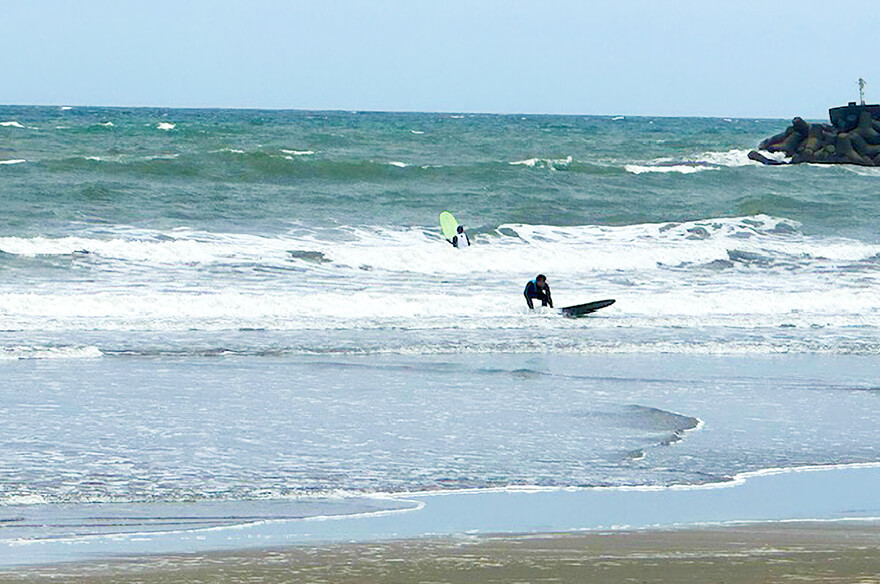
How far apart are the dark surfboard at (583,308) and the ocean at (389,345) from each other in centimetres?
26

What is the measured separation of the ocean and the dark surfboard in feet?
0.85

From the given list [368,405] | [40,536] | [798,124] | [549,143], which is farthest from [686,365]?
[549,143]

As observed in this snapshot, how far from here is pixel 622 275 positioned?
73.6 feet

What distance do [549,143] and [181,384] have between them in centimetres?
5761

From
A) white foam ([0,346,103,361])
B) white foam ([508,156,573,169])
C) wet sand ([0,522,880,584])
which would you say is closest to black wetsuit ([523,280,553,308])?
white foam ([0,346,103,361])

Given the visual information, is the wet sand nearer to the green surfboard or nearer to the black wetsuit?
the black wetsuit

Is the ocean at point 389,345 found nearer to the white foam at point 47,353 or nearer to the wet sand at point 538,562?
the white foam at point 47,353

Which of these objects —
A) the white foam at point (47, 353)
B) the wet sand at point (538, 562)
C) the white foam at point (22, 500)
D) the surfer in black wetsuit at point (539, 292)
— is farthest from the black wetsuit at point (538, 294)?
the wet sand at point (538, 562)

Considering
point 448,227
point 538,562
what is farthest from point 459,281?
point 538,562

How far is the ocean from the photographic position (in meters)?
8.83

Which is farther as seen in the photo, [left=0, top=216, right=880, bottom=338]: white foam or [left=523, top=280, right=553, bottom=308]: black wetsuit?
[left=523, top=280, right=553, bottom=308]: black wetsuit

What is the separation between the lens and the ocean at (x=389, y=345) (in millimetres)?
8828

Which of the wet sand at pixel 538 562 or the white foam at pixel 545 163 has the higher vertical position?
the white foam at pixel 545 163

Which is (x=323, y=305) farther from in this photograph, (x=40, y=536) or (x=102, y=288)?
(x=40, y=536)
